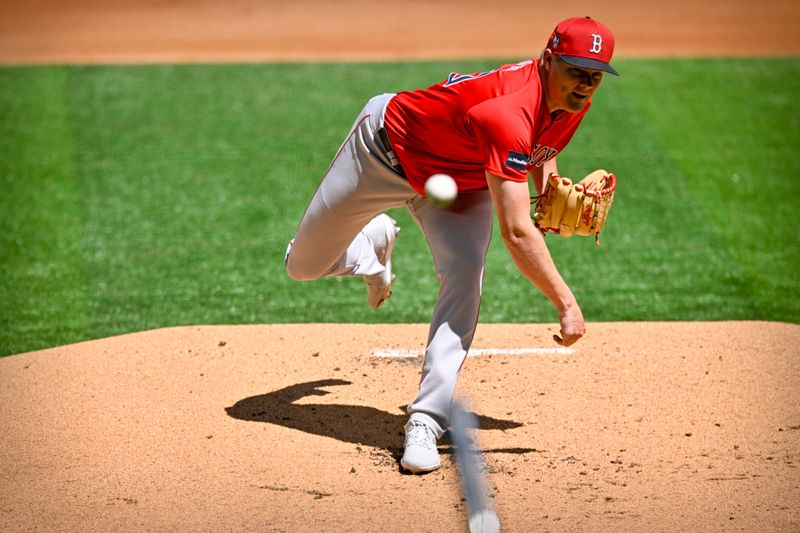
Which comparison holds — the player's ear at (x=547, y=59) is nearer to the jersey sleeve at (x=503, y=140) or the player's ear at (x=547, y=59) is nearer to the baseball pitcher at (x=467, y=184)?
the baseball pitcher at (x=467, y=184)

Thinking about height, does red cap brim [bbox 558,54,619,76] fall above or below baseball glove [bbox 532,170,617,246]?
above

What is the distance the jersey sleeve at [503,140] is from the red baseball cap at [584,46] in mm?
283

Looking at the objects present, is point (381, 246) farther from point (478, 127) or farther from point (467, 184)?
point (478, 127)

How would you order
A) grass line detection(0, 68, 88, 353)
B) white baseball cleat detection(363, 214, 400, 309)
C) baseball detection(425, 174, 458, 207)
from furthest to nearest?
grass line detection(0, 68, 88, 353)
white baseball cleat detection(363, 214, 400, 309)
baseball detection(425, 174, 458, 207)

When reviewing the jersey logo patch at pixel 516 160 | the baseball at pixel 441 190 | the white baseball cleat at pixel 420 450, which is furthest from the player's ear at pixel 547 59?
the white baseball cleat at pixel 420 450

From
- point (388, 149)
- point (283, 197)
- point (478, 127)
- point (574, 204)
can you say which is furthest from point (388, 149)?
point (283, 197)

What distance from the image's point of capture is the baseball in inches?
148

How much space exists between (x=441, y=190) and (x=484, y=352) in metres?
1.84

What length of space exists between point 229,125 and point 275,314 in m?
2.97

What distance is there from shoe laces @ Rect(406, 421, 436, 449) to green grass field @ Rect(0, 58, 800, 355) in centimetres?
184

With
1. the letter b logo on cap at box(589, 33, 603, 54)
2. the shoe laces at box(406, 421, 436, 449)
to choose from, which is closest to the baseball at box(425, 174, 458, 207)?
the letter b logo on cap at box(589, 33, 603, 54)

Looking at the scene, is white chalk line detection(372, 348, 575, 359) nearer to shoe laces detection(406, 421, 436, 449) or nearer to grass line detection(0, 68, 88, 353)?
shoe laces detection(406, 421, 436, 449)

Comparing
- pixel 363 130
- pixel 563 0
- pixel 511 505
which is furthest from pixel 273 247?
pixel 563 0

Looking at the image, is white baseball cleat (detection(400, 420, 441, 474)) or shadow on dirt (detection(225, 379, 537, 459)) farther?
shadow on dirt (detection(225, 379, 537, 459))
